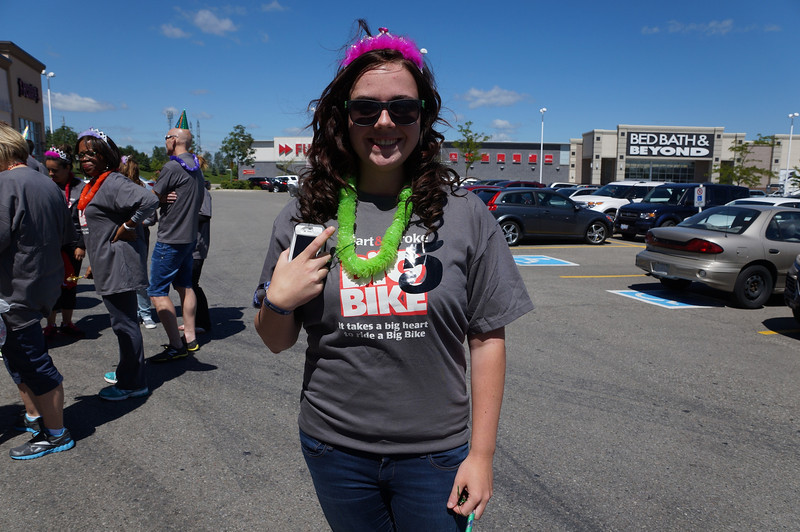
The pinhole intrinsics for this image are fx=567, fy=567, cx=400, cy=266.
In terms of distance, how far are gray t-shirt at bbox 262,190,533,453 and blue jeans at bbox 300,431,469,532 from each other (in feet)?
0.13

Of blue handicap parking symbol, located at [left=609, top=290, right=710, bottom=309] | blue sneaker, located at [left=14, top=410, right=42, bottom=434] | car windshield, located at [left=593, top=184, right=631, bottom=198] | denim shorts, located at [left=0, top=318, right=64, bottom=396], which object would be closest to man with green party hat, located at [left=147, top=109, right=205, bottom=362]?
blue sneaker, located at [left=14, top=410, right=42, bottom=434]

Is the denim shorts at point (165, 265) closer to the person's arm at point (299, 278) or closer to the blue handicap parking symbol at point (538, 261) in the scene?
the person's arm at point (299, 278)

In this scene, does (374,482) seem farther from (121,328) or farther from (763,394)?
(763,394)

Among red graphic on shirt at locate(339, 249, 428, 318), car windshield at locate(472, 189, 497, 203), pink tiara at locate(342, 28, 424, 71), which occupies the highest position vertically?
pink tiara at locate(342, 28, 424, 71)

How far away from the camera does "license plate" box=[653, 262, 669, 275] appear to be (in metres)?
8.58

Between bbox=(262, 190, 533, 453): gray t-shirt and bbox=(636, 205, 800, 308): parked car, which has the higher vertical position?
bbox=(262, 190, 533, 453): gray t-shirt

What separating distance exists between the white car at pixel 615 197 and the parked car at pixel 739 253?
35.9 feet

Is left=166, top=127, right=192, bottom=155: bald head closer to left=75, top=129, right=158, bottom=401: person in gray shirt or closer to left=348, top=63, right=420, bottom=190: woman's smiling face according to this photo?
left=75, top=129, right=158, bottom=401: person in gray shirt

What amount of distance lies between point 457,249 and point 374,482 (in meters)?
0.68

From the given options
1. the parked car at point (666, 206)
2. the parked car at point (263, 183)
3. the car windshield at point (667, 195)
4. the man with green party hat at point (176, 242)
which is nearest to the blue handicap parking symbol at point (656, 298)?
the man with green party hat at point (176, 242)

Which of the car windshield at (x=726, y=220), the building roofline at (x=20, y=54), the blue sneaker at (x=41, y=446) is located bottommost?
the blue sneaker at (x=41, y=446)

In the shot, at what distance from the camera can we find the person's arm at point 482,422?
4.96 ft

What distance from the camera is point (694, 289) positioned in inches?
377

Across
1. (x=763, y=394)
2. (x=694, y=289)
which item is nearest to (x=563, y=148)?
(x=694, y=289)
